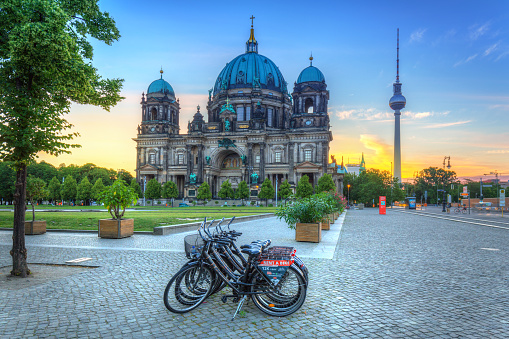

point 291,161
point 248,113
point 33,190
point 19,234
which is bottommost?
point 19,234

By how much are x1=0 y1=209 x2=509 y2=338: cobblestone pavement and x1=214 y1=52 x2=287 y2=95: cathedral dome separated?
78.5 m

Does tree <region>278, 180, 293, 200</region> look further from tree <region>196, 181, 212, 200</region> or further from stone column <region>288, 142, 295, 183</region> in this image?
tree <region>196, 181, 212, 200</region>

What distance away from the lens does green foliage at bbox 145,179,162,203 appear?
74.5 meters

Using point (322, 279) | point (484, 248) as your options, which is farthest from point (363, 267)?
point (484, 248)

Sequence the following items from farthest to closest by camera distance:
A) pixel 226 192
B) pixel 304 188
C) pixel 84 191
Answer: pixel 226 192
pixel 84 191
pixel 304 188

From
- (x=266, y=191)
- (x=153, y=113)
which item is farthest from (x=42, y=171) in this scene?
(x=266, y=191)

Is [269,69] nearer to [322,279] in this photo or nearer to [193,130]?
[193,130]

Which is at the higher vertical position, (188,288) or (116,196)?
(116,196)

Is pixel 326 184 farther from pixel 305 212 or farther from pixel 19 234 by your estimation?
pixel 19 234

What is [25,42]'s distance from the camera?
284 inches

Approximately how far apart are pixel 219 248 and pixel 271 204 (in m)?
64.1

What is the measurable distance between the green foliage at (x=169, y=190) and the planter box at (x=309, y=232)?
6435 centimetres

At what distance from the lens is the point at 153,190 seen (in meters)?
74.7

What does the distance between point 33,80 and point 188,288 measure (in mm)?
6557
